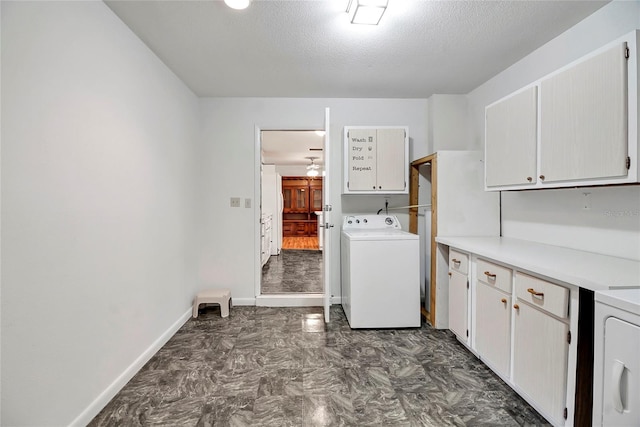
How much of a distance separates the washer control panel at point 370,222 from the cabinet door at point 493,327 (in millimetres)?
1344

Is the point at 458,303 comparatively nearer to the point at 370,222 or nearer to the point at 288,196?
the point at 370,222

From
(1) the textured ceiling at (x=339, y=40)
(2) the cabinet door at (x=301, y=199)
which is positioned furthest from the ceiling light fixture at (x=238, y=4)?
(2) the cabinet door at (x=301, y=199)

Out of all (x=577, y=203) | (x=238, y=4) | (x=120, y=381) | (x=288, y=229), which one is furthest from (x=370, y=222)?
(x=288, y=229)

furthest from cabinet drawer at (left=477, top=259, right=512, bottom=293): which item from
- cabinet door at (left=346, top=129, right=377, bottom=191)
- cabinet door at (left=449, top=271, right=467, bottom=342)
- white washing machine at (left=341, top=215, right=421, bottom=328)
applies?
cabinet door at (left=346, top=129, right=377, bottom=191)

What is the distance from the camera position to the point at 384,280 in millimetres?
2803

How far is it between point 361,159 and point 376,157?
6.3 inches

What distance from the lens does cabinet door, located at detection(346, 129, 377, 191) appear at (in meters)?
3.18

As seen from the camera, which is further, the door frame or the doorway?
the doorway

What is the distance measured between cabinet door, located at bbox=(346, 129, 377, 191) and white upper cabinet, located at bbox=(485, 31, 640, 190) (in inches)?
48.7

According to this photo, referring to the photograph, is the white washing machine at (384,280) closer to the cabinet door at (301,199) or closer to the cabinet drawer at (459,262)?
the cabinet drawer at (459,262)

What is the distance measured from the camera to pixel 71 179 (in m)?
1.52

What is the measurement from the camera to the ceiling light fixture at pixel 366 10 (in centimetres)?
171

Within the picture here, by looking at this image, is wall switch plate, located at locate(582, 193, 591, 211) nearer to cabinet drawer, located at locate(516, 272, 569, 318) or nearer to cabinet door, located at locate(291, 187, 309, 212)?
cabinet drawer, located at locate(516, 272, 569, 318)

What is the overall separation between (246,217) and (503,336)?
8.62 feet
